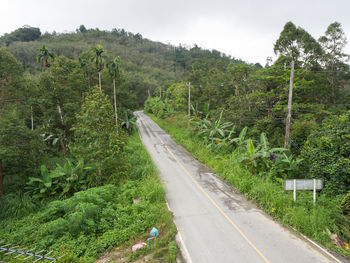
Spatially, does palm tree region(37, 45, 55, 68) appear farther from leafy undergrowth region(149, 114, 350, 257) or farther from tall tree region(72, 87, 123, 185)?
leafy undergrowth region(149, 114, 350, 257)

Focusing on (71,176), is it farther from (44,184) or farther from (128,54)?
(128,54)

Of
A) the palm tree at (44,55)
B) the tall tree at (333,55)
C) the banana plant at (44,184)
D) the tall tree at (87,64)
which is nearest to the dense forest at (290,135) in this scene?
the tall tree at (333,55)

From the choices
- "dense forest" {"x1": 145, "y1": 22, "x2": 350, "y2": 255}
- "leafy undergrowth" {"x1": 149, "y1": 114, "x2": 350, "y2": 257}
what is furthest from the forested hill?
"leafy undergrowth" {"x1": 149, "y1": 114, "x2": 350, "y2": 257}

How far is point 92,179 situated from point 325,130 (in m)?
13.2

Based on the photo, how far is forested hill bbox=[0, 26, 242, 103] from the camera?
70619 millimetres

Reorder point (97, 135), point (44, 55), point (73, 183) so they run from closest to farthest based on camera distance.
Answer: point (97, 135), point (73, 183), point (44, 55)

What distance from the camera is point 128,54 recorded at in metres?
120

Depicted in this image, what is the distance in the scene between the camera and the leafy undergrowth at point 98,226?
23.5 ft

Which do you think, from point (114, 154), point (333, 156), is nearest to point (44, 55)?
point (114, 154)

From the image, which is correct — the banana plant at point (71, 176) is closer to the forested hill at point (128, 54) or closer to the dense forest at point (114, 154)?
the dense forest at point (114, 154)

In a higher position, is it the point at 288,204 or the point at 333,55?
the point at 333,55

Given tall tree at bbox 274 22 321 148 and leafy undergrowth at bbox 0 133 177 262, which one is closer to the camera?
leafy undergrowth at bbox 0 133 177 262

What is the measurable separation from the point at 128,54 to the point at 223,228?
125408 millimetres

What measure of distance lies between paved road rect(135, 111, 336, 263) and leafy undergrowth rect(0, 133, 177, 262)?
2.69 feet
